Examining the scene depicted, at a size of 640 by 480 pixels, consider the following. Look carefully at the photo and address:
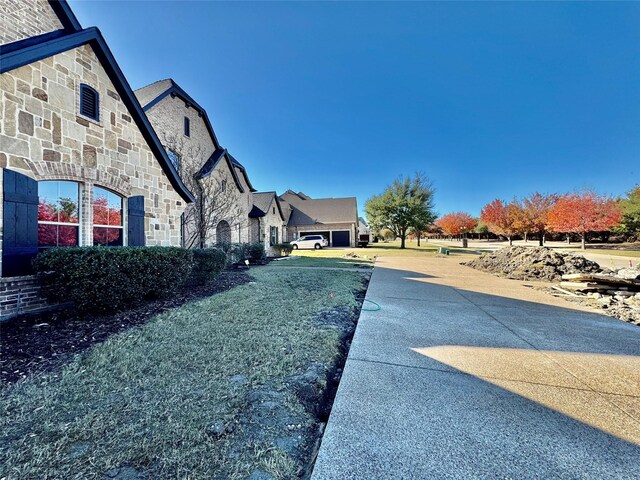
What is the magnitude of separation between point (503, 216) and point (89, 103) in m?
43.5

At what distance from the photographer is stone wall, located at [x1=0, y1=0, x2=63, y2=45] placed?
17.5 feet

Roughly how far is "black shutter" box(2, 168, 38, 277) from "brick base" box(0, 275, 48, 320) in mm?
128

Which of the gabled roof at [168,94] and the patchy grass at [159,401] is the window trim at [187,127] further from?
the patchy grass at [159,401]

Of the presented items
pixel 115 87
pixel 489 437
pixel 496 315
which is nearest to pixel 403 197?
pixel 496 315

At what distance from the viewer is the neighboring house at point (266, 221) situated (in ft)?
65.0

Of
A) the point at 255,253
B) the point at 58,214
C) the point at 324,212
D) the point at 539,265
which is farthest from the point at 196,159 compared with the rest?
the point at 324,212

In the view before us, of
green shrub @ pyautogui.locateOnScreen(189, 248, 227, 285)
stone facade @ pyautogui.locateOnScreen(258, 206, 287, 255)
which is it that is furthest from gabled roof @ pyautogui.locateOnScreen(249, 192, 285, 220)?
green shrub @ pyautogui.locateOnScreen(189, 248, 227, 285)

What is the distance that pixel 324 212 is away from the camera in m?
35.9

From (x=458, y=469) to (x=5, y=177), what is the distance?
726cm

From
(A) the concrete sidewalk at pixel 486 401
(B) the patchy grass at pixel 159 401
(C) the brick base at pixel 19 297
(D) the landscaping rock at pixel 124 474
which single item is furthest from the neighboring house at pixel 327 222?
(D) the landscaping rock at pixel 124 474

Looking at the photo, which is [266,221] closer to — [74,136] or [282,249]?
[282,249]

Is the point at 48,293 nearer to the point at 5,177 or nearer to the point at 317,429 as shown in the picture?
the point at 5,177

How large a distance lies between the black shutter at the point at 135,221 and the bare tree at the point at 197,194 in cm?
480

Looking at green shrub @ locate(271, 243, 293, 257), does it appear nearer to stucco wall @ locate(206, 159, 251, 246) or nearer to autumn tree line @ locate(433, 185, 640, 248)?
stucco wall @ locate(206, 159, 251, 246)
